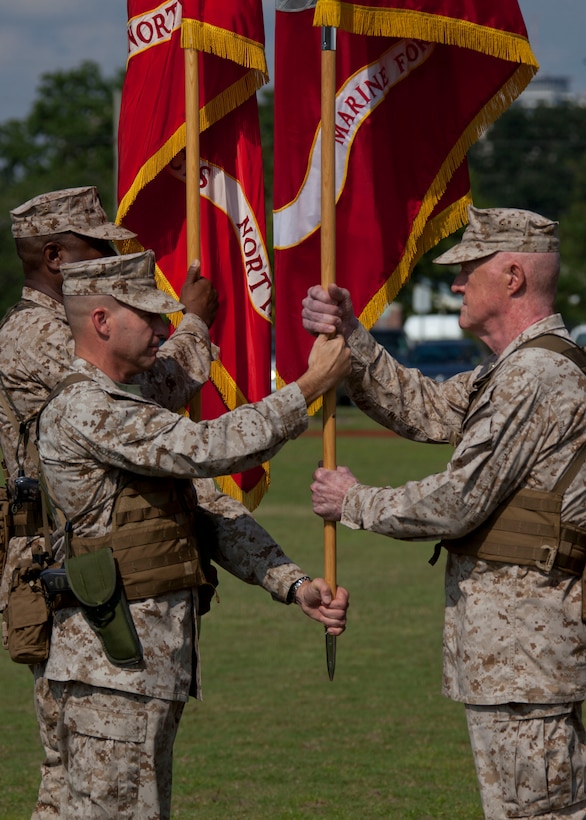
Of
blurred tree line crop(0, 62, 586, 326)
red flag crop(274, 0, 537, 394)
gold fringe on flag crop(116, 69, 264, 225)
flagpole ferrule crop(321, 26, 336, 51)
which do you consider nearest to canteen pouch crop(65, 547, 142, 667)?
red flag crop(274, 0, 537, 394)

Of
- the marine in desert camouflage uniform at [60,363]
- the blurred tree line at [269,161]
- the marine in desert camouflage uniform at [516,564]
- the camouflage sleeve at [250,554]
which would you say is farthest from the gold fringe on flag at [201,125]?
the blurred tree line at [269,161]

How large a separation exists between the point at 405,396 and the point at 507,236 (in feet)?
2.78

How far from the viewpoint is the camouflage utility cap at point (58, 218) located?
5.39 metres

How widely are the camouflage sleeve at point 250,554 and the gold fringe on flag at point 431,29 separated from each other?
1.89 metres

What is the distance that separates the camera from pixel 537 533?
4.69 metres

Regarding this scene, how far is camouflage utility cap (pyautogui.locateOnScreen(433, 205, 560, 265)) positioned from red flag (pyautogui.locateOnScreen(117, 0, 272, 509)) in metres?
1.72

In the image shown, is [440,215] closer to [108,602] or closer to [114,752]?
[108,602]

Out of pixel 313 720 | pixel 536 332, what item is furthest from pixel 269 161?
pixel 536 332

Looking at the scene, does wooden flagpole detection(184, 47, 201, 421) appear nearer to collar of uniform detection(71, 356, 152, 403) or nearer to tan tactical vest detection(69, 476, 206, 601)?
collar of uniform detection(71, 356, 152, 403)

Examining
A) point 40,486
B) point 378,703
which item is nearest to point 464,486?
point 40,486

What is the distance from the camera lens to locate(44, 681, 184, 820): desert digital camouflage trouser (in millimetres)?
4656

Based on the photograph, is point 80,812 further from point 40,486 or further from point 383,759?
point 383,759

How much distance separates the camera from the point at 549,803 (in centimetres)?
465

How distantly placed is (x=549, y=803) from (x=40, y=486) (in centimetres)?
200
